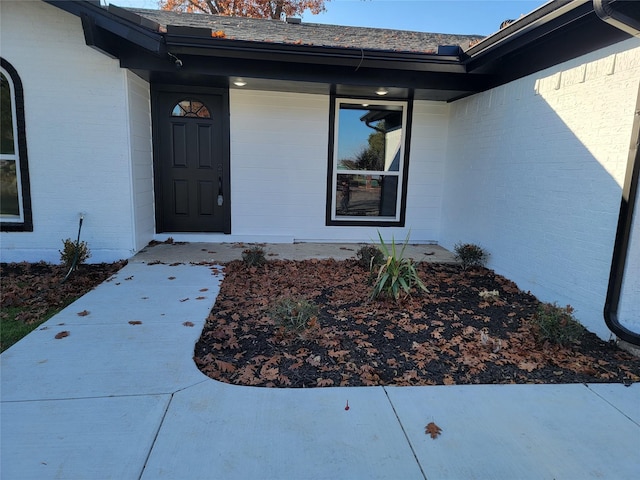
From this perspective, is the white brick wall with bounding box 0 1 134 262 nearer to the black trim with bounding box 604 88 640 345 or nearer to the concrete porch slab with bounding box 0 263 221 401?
the concrete porch slab with bounding box 0 263 221 401

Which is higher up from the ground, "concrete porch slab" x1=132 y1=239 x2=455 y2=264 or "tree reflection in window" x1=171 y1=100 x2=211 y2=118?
"tree reflection in window" x1=171 y1=100 x2=211 y2=118

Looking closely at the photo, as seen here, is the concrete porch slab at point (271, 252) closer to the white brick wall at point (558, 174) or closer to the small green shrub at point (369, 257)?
the small green shrub at point (369, 257)

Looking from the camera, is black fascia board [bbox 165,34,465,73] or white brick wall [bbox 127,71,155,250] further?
white brick wall [bbox 127,71,155,250]

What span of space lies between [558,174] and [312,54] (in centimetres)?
340

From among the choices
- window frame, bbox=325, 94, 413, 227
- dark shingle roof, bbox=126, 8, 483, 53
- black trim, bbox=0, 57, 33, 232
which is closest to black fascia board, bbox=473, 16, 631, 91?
dark shingle roof, bbox=126, 8, 483, 53

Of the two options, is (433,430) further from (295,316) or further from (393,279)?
(393,279)

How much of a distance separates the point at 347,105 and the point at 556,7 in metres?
3.87

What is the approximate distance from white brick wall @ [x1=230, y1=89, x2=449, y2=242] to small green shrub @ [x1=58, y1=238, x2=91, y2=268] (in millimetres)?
2474

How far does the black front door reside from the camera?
6.97m

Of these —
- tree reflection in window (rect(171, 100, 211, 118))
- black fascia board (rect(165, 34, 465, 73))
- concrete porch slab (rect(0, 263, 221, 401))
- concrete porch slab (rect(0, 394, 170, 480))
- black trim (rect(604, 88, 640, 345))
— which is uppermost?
black fascia board (rect(165, 34, 465, 73))

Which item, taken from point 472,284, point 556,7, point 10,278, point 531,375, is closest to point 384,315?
point 531,375

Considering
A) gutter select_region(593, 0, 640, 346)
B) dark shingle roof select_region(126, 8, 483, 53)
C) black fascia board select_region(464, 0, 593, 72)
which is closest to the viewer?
gutter select_region(593, 0, 640, 346)

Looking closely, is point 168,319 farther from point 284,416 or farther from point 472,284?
point 472,284

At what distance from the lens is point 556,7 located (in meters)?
3.97
